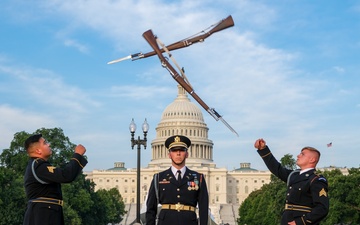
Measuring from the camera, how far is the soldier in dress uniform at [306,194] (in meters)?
11.0

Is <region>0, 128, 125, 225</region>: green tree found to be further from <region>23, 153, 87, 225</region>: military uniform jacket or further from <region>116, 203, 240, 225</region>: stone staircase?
<region>116, 203, 240, 225</region>: stone staircase

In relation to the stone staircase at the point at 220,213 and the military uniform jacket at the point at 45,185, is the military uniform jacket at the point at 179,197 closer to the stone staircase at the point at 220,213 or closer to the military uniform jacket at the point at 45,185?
the military uniform jacket at the point at 45,185

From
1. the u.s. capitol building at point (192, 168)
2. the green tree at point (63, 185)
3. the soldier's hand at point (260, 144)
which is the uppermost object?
the u.s. capitol building at point (192, 168)

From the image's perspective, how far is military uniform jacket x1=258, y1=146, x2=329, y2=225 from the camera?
431 inches

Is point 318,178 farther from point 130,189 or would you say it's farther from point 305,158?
point 130,189

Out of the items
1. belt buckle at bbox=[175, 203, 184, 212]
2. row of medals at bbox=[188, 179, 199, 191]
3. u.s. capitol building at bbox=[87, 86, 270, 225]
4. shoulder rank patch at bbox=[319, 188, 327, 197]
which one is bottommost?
belt buckle at bbox=[175, 203, 184, 212]

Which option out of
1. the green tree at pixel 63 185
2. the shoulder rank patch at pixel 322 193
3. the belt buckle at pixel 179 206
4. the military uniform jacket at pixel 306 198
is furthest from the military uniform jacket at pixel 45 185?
the green tree at pixel 63 185

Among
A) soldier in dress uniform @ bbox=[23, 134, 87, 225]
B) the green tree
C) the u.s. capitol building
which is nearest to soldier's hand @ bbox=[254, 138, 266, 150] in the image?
soldier in dress uniform @ bbox=[23, 134, 87, 225]

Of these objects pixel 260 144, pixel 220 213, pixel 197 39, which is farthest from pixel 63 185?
pixel 220 213

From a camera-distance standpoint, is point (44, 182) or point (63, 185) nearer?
point (44, 182)

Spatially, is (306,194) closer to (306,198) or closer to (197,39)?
(306,198)

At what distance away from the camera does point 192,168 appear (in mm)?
170125

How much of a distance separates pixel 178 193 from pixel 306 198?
193 centimetres

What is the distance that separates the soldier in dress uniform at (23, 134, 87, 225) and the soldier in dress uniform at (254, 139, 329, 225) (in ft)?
10.4
